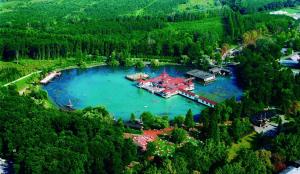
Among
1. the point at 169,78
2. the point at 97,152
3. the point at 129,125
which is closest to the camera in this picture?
the point at 97,152

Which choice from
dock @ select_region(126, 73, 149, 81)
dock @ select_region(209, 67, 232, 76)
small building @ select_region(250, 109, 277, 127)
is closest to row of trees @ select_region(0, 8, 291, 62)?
dock @ select_region(209, 67, 232, 76)

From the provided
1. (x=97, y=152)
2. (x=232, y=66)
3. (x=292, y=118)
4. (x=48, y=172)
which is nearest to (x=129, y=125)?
(x=97, y=152)

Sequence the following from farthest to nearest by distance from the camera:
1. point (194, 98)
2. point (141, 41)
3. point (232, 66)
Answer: point (141, 41), point (232, 66), point (194, 98)

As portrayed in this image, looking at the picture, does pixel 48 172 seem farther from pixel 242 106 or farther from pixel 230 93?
pixel 230 93

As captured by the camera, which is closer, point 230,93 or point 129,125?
point 129,125

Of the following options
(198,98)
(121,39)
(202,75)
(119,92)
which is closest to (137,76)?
(119,92)

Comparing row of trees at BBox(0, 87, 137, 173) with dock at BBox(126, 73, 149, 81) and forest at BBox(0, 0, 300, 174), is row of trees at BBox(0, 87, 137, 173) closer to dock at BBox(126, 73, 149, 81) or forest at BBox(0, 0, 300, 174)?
forest at BBox(0, 0, 300, 174)

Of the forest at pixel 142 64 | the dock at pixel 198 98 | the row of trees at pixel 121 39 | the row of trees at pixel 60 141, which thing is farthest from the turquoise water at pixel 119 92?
the row of trees at pixel 60 141

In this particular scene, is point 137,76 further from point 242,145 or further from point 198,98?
point 242,145
